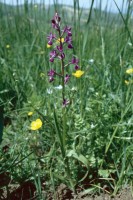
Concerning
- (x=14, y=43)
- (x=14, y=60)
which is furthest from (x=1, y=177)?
(x=14, y=43)

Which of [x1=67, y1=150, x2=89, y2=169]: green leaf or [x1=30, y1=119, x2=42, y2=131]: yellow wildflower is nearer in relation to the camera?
[x1=67, y1=150, x2=89, y2=169]: green leaf

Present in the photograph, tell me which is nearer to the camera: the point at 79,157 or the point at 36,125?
the point at 79,157

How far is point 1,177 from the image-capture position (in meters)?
1.32

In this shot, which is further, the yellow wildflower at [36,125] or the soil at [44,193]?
the yellow wildflower at [36,125]

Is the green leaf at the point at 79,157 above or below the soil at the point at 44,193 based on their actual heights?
above

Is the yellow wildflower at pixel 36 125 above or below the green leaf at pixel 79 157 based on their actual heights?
above

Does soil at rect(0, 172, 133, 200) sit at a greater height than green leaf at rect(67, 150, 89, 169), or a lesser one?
lesser

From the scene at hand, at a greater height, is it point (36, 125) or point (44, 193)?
point (36, 125)

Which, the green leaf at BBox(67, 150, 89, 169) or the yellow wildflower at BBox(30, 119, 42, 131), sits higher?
the yellow wildflower at BBox(30, 119, 42, 131)

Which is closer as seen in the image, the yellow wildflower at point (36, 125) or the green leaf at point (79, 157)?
the green leaf at point (79, 157)

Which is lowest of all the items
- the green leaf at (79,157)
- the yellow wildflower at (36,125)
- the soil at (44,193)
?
the soil at (44,193)

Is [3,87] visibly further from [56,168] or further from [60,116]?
[56,168]

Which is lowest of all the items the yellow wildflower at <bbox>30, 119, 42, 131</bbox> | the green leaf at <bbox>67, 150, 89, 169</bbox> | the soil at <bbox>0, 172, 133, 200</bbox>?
the soil at <bbox>0, 172, 133, 200</bbox>

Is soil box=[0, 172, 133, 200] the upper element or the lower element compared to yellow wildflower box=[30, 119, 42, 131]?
lower
